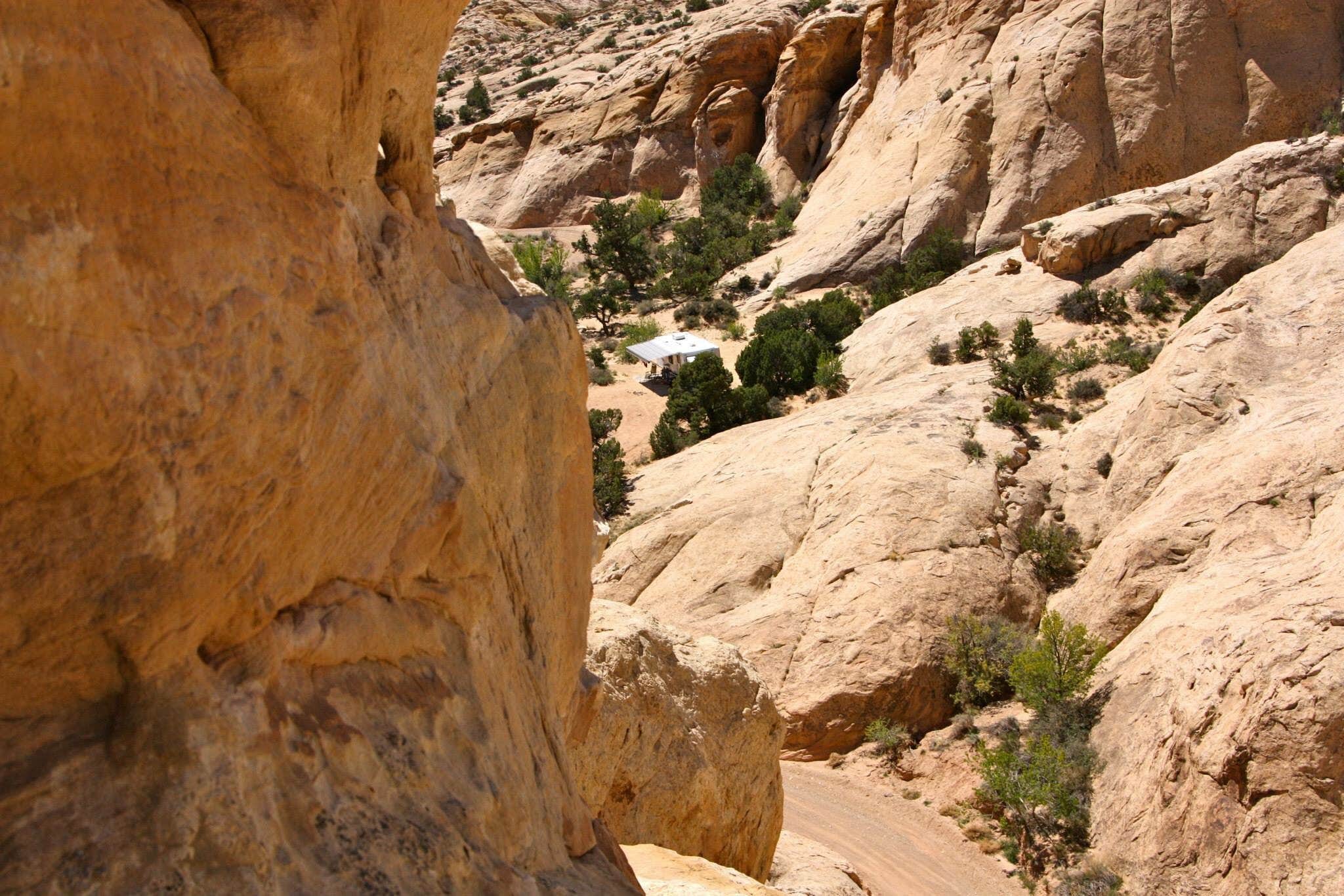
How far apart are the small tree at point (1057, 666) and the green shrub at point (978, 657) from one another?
687mm

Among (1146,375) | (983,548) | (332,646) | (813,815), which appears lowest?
(813,815)

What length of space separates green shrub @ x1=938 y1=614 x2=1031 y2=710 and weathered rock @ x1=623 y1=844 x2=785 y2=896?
373 inches

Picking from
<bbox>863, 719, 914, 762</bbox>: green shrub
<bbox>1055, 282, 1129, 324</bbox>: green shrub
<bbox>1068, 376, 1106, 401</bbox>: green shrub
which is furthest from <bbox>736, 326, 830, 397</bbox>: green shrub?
<bbox>863, 719, 914, 762</bbox>: green shrub

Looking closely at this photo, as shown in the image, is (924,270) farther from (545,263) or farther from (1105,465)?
(545,263)

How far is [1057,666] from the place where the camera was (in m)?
16.1

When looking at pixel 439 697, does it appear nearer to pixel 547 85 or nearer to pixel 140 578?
pixel 140 578

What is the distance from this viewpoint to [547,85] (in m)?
60.5

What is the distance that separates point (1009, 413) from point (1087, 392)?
2.51m

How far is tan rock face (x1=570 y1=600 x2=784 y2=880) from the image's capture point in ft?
32.5

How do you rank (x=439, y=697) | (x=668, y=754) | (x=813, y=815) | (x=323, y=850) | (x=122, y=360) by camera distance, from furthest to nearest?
1. (x=813, y=815)
2. (x=668, y=754)
3. (x=439, y=697)
4. (x=323, y=850)
5. (x=122, y=360)

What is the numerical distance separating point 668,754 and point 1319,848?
699 cm

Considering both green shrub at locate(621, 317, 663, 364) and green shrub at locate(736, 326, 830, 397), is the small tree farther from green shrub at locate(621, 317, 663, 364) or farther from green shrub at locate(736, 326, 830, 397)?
green shrub at locate(621, 317, 663, 364)

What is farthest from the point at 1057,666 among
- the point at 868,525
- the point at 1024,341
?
the point at 1024,341

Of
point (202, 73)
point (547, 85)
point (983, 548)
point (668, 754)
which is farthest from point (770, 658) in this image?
point (547, 85)
